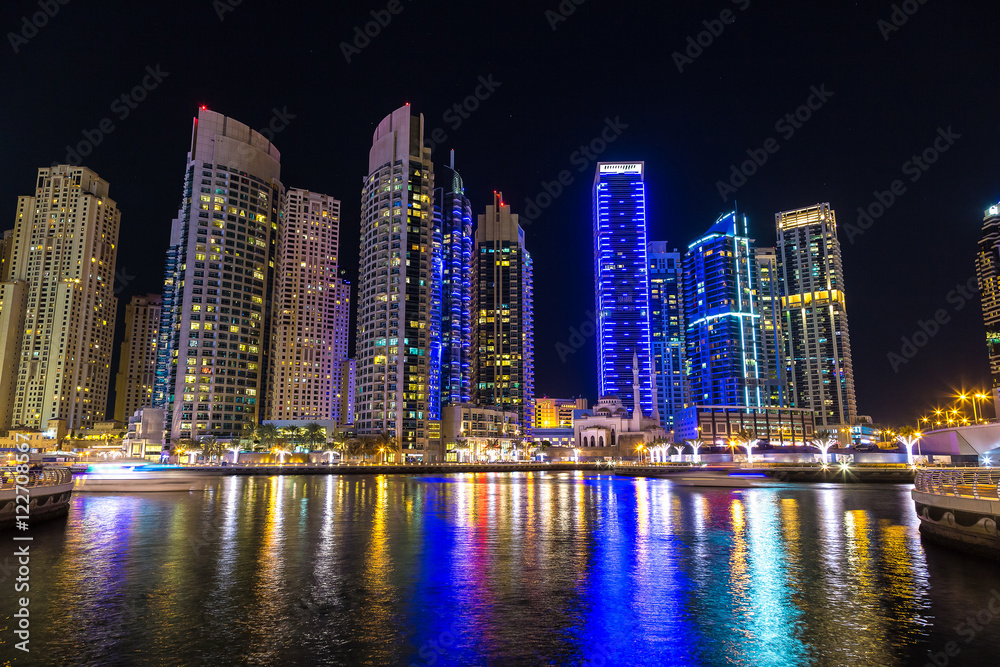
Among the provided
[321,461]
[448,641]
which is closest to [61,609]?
[448,641]

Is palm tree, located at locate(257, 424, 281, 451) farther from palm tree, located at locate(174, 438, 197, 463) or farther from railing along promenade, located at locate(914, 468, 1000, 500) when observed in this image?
railing along promenade, located at locate(914, 468, 1000, 500)

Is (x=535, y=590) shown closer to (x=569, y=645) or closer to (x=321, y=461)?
(x=569, y=645)

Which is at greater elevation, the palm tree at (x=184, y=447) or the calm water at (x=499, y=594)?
the palm tree at (x=184, y=447)

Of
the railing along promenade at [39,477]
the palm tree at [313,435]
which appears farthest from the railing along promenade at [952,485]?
the palm tree at [313,435]

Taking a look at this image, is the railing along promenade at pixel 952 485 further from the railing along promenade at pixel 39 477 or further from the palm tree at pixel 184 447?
the palm tree at pixel 184 447

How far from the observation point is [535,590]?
23.9 m

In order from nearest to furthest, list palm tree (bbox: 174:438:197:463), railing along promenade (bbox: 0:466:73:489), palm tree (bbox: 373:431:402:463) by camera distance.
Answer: railing along promenade (bbox: 0:466:73:489) < palm tree (bbox: 174:438:197:463) < palm tree (bbox: 373:431:402:463)

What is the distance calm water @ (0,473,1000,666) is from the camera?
16.6 metres

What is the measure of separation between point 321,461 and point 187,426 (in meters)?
46.2

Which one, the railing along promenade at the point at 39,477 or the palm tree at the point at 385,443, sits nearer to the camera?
the railing along promenade at the point at 39,477

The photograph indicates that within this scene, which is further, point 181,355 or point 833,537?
point 181,355

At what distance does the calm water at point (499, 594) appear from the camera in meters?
16.6

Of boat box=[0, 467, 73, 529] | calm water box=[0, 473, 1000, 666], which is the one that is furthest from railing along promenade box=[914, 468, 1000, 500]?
boat box=[0, 467, 73, 529]

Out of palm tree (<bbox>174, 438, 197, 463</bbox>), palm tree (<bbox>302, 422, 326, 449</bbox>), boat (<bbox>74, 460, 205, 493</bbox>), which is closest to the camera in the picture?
boat (<bbox>74, 460, 205, 493</bbox>)
